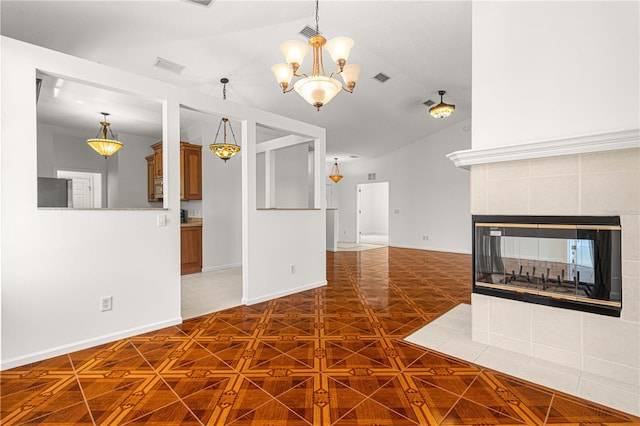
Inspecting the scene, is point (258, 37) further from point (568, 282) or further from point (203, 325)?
point (568, 282)

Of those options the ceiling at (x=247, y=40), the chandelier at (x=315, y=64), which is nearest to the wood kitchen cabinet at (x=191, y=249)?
the ceiling at (x=247, y=40)

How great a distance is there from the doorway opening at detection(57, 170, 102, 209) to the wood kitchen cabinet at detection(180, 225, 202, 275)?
3239mm

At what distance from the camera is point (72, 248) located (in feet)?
8.50

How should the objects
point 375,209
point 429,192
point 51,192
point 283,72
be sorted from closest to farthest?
1. point 283,72
2. point 51,192
3. point 429,192
4. point 375,209

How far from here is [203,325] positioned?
316cm

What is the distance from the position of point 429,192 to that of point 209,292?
6743 mm

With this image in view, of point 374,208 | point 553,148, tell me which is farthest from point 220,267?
point 374,208

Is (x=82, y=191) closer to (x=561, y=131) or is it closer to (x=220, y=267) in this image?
(x=220, y=267)

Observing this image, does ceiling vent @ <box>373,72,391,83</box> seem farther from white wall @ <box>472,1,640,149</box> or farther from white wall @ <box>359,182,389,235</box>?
white wall @ <box>359,182,389,235</box>

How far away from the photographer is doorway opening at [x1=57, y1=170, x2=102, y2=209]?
732 cm

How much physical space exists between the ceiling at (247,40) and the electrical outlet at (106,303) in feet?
8.76

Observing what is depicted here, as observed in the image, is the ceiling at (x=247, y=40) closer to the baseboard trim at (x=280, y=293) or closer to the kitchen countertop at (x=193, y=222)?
the kitchen countertop at (x=193, y=222)

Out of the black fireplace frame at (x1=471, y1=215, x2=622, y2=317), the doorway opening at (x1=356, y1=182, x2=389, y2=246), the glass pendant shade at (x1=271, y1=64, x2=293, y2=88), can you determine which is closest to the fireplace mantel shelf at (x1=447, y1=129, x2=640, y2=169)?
the black fireplace frame at (x1=471, y1=215, x2=622, y2=317)

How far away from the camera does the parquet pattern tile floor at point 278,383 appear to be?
1.75 m
